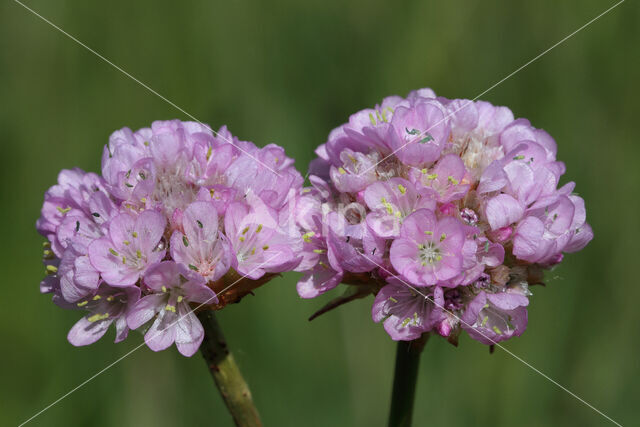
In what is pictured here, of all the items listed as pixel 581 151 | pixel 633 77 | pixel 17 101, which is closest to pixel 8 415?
pixel 17 101

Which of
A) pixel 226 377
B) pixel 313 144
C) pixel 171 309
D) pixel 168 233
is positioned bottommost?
pixel 226 377

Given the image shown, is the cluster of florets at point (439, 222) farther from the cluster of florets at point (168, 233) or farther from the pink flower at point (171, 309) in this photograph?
the pink flower at point (171, 309)

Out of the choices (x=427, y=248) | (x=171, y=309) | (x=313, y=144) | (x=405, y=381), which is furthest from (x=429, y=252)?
(x=313, y=144)

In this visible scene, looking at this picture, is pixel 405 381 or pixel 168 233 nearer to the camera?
pixel 168 233

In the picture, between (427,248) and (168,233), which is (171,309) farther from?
(427,248)

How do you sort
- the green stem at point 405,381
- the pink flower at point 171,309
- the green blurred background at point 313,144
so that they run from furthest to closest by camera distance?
the green blurred background at point 313,144
the green stem at point 405,381
the pink flower at point 171,309

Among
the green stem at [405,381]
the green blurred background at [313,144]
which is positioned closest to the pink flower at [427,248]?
the green stem at [405,381]

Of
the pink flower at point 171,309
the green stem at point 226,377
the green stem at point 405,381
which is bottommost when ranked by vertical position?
the green stem at point 405,381

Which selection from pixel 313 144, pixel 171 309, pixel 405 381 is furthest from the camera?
pixel 313 144

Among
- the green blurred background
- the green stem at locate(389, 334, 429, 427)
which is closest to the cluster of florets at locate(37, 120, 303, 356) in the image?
the green stem at locate(389, 334, 429, 427)
